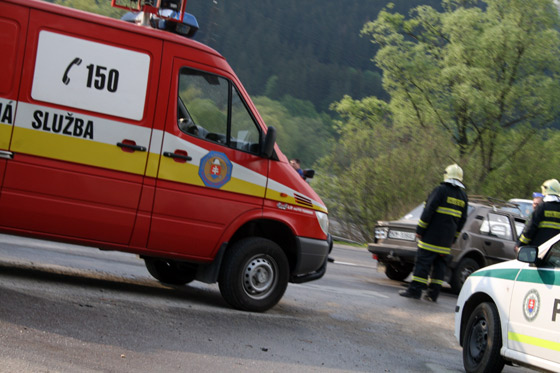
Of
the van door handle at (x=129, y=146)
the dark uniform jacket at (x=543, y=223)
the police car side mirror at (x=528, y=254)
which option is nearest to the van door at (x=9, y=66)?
the van door handle at (x=129, y=146)

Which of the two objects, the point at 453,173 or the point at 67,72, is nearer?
the point at 67,72

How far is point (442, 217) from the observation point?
452 inches

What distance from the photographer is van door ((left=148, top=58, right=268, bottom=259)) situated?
7945 mm

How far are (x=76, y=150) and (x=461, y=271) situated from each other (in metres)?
8.04

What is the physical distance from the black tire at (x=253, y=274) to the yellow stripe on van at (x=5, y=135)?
2.45 m

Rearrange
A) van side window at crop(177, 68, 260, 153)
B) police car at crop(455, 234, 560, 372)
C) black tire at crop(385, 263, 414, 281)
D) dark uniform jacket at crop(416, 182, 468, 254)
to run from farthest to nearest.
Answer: black tire at crop(385, 263, 414, 281)
dark uniform jacket at crop(416, 182, 468, 254)
van side window at crop(177, 68, 260, 153)
police car at crop(455, 234, 560, 372)

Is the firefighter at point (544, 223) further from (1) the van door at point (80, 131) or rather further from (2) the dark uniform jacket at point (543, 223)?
(1) the van door at point (80, 131)

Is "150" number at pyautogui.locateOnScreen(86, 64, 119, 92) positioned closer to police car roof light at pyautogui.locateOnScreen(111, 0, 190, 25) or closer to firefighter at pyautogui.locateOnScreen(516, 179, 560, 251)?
police car roof light at pyautogui.locateOnScreen(111, 0, 190, 25)

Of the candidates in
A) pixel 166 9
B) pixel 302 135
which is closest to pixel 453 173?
pixel 166 9

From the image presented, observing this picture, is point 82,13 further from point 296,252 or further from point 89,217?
point 296,252

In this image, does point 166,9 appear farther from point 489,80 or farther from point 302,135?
point 302,135

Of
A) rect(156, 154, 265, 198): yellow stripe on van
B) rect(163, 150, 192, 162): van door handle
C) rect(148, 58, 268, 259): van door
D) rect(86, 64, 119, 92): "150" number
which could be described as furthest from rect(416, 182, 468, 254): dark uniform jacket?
rect(86, 64, 119, 92): "150" number

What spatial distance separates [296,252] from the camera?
8.71 metres

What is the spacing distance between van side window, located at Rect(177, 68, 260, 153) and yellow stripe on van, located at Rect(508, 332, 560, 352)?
11.1 ft
